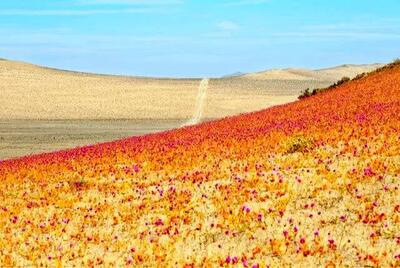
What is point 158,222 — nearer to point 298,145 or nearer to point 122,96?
point 298,145

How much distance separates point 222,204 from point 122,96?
92756 mm

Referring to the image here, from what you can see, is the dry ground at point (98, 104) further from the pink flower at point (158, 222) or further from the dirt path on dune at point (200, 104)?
the pink flower at point (158, 222)

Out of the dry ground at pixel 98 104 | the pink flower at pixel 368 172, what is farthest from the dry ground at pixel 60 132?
the pink flower at pixel 368 172

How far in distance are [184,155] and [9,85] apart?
309ft

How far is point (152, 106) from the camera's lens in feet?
305

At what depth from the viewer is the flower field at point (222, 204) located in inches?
402

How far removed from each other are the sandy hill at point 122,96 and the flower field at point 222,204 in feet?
196

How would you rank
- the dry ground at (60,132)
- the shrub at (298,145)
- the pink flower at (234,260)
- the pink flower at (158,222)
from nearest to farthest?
the pink flower at (234,260), the pink flower at (158,222), the shrub at (298,145), the dry ground at (60,132)

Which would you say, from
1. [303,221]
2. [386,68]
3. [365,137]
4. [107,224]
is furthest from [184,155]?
[386,68]

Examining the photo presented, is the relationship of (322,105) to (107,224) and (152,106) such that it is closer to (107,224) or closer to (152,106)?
(107,224)

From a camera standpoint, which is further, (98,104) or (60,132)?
(98,104)

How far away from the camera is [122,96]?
104875 millimetres

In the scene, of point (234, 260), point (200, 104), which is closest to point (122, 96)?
point (200, 104)

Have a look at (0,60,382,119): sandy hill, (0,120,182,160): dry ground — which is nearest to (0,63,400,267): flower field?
(0,120,182,160): dry ground
